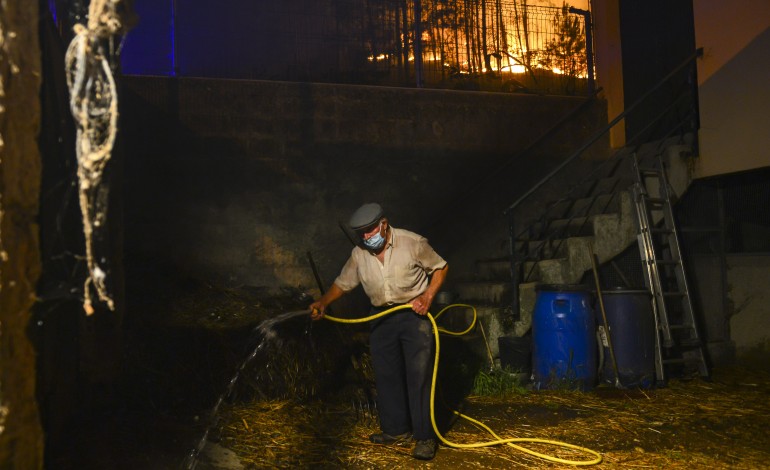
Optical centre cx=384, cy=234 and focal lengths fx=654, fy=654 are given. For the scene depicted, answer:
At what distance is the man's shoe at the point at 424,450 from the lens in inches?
193

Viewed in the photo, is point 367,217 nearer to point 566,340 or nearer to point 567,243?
point 566,340

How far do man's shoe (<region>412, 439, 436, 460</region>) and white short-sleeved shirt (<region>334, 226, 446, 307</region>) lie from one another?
3.56 feet

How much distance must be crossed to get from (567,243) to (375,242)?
3435 mm

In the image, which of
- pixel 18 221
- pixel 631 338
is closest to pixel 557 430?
pixel 631 338

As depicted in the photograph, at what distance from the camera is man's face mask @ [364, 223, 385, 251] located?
5.05 m

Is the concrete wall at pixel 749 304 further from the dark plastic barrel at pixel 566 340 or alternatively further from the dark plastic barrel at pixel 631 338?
the dark plastic barrel at pixel 566 340

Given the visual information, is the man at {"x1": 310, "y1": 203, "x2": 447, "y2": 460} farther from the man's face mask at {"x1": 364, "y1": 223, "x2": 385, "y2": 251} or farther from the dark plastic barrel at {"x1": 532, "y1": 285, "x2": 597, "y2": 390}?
the dark plastic barrel at {"x1": 532, "y1": 285, "x2": 597, "y2": 390}

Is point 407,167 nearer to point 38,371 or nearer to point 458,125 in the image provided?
point 458,125

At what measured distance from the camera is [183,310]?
634cm

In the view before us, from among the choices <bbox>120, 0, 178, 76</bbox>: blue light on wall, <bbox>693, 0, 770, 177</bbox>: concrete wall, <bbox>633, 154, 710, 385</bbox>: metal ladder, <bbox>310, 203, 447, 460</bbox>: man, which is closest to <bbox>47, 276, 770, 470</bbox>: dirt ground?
<bbox>310, 203, 447, 460</bbox>: man

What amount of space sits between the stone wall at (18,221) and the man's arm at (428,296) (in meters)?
2.94

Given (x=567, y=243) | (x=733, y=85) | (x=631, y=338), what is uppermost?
(x=733, y=85)

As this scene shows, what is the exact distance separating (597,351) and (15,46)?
623 centimetres

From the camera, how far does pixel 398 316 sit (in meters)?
5.17
